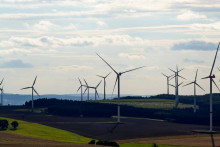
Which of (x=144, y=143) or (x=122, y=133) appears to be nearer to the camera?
(x=144, y=143)

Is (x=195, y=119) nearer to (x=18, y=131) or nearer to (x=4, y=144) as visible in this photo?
(x=18, y=131)

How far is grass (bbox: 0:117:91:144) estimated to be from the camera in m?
132

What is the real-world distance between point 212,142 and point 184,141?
20.5 ft

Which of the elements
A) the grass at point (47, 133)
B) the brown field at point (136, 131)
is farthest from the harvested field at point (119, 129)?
the grass at point (47, 133)

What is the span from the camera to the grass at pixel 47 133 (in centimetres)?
13212

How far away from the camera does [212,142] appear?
128 metres

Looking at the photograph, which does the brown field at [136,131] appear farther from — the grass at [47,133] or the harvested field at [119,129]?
the grass at [47,133]

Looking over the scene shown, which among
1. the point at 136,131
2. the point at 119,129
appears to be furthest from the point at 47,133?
the point at 136,131

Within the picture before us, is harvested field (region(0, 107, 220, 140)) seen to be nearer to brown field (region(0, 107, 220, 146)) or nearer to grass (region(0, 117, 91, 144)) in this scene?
brown field (region(0, 107, 220, 146))

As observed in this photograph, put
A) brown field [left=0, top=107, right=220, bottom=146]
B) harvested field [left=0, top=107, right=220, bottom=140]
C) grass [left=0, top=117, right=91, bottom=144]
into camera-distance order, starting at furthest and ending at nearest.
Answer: harvested field [left=0, top=107, right=220, bottom=140], brown field [left=0, top=107, right=220, bottom=146], grass [left=0, top=117, right=91, bottom=144]

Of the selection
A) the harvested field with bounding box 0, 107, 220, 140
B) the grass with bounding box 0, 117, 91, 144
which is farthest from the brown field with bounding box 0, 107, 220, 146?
the grass with bounding box 0, 117, 91, 144

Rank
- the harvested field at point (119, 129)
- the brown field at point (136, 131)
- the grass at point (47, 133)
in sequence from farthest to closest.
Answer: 1. the harvested field at point (119, 129)
2. the brown field at point (136, 131)
3. the grass at point (47, 133)

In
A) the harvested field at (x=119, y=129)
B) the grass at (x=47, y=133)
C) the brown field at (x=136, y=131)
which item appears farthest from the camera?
the harvested field at (x=119, y=129)

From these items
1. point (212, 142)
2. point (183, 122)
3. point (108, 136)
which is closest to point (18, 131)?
Result: point (108, 136)
